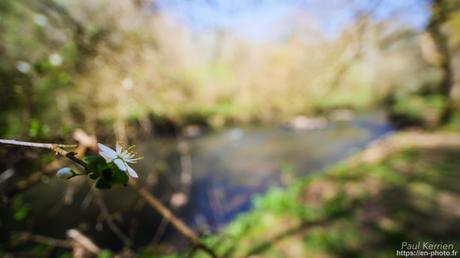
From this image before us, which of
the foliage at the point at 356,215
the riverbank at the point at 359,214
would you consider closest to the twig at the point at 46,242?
the riverbank at the point at 359,214

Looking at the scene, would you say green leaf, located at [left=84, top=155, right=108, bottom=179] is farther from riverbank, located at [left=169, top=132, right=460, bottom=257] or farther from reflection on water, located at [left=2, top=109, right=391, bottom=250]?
riverbank, located at [left=169, top=132, right=460, bottom=257]

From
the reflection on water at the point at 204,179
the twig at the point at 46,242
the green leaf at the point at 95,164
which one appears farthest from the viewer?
the reflection on water at the point at 204,179

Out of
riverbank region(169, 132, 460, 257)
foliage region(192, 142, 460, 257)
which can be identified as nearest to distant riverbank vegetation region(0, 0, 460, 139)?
riverbank region(169, 132, 460, 257)

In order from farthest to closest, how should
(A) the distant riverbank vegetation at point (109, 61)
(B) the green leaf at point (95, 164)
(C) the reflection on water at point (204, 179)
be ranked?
(C) the reflection on water at point (204, 179) → (A) the distant riverbank vegetation at point (109, 61) → (B) the green leaf at point (95, 164)

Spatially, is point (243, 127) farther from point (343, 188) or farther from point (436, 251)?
point (436, 251)

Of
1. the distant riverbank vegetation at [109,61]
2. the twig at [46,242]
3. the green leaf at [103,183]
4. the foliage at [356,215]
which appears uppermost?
the distant riverbank vegetation at [109,61]

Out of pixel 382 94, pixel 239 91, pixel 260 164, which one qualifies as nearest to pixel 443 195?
pixel 260 164

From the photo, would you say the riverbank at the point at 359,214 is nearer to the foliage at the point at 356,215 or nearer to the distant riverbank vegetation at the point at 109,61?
the foliage at the point at 356,215

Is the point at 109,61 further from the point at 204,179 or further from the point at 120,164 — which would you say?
the point at 204,179
